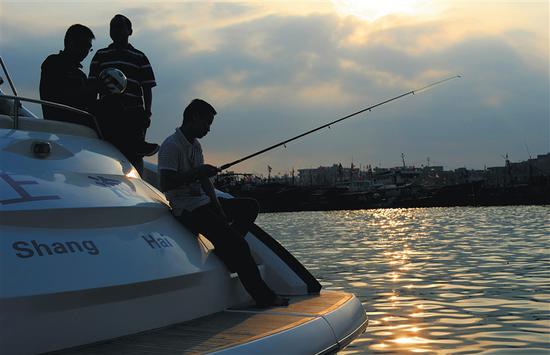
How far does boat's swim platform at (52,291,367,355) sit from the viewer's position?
4141mm

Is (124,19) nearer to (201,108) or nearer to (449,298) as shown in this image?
(201,108)

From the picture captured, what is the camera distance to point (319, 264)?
1755 cm

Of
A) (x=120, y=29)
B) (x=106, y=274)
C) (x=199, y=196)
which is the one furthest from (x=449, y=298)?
(x=106, y=274)

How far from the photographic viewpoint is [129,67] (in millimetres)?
7500

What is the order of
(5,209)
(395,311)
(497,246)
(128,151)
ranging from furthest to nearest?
(497,246), (395,311), (128,151), (5,209)

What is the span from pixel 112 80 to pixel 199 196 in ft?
4.58

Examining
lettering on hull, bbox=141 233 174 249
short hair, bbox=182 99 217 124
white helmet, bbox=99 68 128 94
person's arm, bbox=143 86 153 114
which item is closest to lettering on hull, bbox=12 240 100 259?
lettering on hull, bbox=141 233 174 249

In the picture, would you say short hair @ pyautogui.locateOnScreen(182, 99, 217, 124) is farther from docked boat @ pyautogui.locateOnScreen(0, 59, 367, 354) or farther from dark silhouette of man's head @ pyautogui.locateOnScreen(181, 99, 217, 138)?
docked boat @ pyautogui.locateOnScreen(0, 59, 367, 354)

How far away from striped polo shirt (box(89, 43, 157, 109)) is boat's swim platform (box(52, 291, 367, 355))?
3.08 meters

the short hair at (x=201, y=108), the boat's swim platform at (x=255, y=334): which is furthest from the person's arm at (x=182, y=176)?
the boat's swim platform at (x=255, y=334)

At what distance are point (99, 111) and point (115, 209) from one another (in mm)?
1937

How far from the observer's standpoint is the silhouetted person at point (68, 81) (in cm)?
639

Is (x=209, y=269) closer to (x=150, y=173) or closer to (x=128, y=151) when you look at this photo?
(x=128, y=151)

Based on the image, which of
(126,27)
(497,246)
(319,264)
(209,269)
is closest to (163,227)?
(209,269)
